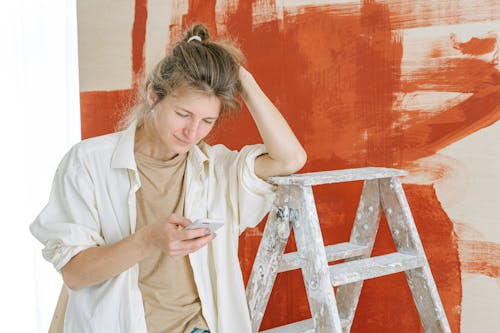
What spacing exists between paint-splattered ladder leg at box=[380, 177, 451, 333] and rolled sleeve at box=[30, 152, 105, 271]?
78 cm

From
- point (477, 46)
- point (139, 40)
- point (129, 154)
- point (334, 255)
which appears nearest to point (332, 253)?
point (334, 255)

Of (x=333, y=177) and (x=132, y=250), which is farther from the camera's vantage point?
(x=333, y=177)

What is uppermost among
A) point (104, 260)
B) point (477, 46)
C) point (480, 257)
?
point (477, 46)

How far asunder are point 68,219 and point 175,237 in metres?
0.33

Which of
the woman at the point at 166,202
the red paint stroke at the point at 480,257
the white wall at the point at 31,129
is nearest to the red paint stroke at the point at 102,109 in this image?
the white wall at the point at 31,129

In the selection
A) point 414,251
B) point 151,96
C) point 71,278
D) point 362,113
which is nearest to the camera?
point 71,278

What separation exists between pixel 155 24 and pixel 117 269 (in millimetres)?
1333

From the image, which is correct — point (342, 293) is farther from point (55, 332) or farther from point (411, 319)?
point (55, 332)

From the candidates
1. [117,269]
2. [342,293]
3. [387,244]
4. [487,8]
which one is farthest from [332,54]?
[117,269]

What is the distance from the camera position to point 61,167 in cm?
141

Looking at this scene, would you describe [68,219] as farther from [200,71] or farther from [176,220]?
[200,71]

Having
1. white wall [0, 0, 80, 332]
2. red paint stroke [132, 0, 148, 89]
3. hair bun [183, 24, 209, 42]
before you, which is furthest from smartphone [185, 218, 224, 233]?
white wall [0, 0, 80, 332]

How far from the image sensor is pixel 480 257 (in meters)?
1.73

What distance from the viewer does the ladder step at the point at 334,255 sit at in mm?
1556
